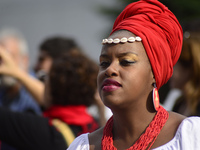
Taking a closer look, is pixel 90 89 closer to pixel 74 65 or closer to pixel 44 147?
pixel 74 65

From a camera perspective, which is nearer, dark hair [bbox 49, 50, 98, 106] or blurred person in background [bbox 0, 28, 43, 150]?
dark hair [bbox 49, 50, 98, 106]

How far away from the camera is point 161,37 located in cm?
185

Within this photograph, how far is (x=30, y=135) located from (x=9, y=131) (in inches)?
6.8

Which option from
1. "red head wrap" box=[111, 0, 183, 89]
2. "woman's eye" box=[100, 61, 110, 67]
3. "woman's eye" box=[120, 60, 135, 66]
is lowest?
"woman's eye" box=[100, 61, 110, 67]

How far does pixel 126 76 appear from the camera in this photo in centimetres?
174

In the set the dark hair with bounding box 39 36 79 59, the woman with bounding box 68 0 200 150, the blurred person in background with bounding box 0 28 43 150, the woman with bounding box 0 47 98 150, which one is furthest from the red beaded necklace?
the dark hair with bounding box 39 36 79 59

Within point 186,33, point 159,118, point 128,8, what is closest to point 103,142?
point 159,118

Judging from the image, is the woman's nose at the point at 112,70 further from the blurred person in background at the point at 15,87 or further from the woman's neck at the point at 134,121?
the blurred person in background at the point at 15,87

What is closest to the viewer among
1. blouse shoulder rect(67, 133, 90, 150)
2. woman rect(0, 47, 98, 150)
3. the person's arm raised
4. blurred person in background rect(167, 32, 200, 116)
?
blouse shoulder rect(67, 133, 90, 150)

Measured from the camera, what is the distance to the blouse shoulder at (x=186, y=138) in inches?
65.8

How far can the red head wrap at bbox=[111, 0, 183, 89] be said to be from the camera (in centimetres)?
180

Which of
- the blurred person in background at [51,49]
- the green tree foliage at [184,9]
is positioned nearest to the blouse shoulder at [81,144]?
the blurred person in background at [51,49]

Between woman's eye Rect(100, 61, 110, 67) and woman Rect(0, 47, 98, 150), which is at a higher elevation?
woman's eye Rect(100, 61, 110, 67)

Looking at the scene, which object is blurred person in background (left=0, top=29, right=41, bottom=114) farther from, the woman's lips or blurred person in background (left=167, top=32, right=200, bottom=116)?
the woman's lips
